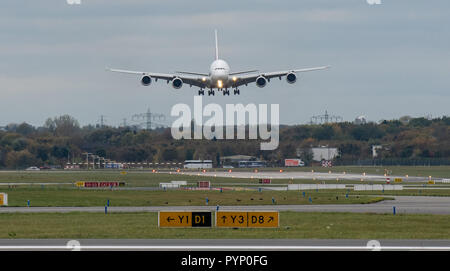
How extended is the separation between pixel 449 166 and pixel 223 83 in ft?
215

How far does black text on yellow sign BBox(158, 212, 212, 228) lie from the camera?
43625 millimetres

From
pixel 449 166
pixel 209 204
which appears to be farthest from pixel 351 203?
pixel 449 166

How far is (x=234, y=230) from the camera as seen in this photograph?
142 feet

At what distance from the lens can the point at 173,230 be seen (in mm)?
43062

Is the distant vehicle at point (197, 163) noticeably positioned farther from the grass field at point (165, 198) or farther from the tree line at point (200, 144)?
the grass field at point (165, 198)

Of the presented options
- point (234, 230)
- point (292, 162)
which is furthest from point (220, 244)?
point (292, 162)

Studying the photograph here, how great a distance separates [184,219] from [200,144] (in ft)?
284

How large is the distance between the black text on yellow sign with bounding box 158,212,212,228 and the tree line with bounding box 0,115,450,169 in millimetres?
86132

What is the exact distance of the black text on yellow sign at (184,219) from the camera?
4362 centimetres

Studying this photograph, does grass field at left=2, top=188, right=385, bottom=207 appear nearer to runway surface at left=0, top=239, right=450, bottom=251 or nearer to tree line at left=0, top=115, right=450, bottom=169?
runway surface at left=0, top=239, right=450, bottom=251

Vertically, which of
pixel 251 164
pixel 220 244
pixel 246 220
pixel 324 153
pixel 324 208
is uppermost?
pixel 324 153

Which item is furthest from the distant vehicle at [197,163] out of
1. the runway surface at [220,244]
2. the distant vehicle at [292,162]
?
the runway surface at [220,244]

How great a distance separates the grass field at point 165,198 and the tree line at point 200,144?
5103cm

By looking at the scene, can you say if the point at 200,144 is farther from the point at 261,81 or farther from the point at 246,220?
the point at 246,220
